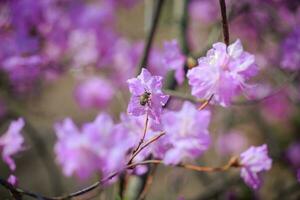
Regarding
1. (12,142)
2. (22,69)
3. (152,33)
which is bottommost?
(12,142)

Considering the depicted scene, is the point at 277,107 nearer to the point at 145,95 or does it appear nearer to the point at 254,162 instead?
the point at 254,162

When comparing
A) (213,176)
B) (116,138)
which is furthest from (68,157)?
(213,176)

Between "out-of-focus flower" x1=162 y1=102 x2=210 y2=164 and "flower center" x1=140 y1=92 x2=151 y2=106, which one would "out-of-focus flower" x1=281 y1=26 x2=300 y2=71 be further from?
"flower center" x1=140 y1=92 x2=151 y2=106

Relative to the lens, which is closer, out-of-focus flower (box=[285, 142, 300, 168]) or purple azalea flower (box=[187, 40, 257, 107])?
purple azalea flower (box=[187, 40, 257, 107])

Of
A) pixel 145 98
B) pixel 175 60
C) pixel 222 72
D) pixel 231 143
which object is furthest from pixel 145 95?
pixel 231 143

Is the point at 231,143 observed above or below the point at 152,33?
above

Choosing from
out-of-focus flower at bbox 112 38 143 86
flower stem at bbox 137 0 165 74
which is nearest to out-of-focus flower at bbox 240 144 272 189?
flower stem at bbox 137 0 165 74

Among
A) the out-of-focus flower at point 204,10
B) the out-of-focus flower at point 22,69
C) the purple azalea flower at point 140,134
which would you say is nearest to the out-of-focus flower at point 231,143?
the out-of-focus flower at point 204,10
